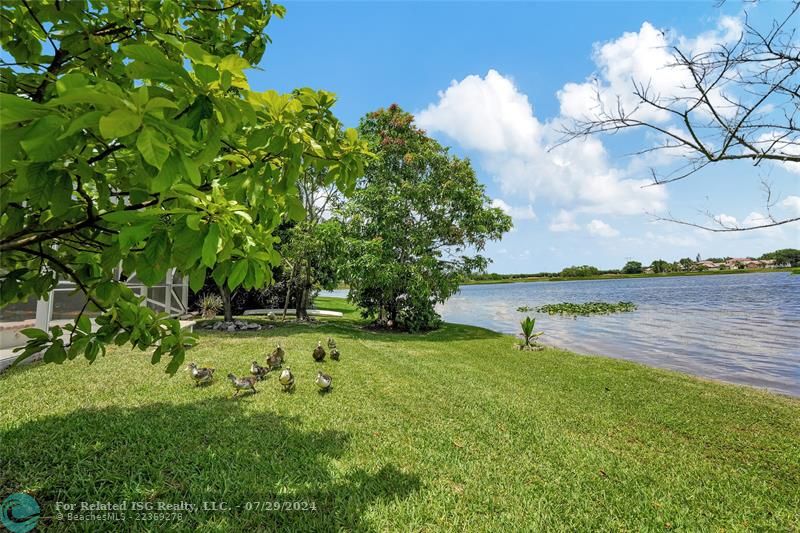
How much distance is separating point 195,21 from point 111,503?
12.1 feet

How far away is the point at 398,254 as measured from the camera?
16.7m

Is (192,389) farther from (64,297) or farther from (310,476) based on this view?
(64,297)

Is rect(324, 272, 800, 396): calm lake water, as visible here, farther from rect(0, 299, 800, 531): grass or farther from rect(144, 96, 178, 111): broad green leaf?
rect(144, 96, 178, 111): broad green leaf

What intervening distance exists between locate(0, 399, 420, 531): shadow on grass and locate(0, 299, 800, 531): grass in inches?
0.7

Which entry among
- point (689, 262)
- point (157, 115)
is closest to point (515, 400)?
point (157, 115)

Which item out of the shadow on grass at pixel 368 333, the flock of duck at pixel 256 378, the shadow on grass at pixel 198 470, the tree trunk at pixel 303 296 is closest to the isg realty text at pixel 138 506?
the shadow on grass at pixel 198 470

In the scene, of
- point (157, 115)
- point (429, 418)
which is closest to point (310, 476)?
point (429, 418)

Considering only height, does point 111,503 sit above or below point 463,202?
below

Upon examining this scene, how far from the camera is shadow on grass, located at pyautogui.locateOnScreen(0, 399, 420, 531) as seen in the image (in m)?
2.97

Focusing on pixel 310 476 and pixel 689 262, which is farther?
pixel 689 262

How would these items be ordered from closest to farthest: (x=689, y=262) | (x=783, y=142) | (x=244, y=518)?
(x=783, y=142) → (x=244, y=518) → (x=689, y=262)

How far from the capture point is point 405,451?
422cm

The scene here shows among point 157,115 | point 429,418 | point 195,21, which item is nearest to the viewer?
point 157,115

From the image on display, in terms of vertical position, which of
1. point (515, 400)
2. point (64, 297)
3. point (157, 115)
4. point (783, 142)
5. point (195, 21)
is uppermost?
point (195, 21)
